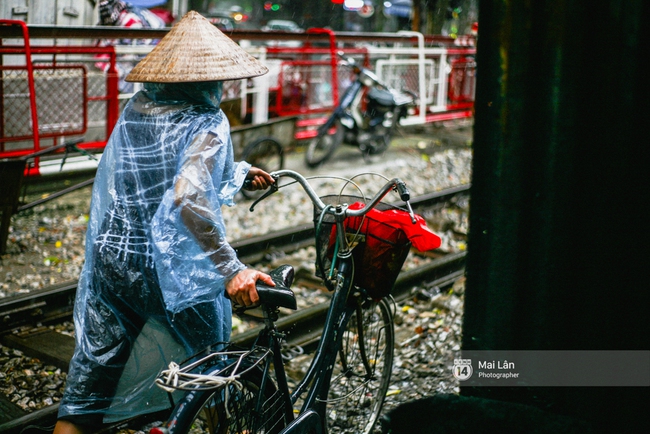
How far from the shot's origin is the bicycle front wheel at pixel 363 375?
3469 millimetres

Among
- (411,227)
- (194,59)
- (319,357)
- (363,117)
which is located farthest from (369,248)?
(363,117)

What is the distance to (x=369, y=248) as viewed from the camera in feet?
9.90

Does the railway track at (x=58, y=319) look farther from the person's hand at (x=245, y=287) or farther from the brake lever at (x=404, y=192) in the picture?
the brake lever at (x=404, y=192)

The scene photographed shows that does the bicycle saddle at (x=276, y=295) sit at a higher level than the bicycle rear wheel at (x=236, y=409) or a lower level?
higher

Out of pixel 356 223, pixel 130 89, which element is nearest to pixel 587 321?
pixel 356 223

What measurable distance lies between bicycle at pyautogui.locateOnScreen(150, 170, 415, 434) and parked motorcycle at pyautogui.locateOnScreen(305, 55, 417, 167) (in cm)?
705

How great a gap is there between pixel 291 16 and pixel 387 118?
87.4ft

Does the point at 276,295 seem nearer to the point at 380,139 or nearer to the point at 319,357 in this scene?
the point at 319,357

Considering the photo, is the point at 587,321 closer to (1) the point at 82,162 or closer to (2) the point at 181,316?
(2) the point at 181,316

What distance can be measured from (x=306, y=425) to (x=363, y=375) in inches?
36.6

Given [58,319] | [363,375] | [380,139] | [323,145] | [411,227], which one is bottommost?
[58,319]

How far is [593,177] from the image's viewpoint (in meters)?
3.19

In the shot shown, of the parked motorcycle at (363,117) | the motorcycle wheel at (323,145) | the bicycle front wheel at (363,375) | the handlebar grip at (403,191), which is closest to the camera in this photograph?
the handlebar grip at (403,191)

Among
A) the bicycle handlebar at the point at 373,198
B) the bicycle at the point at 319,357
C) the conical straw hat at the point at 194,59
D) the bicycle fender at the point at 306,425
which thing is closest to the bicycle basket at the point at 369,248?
the bicycle at the point at 319,357
